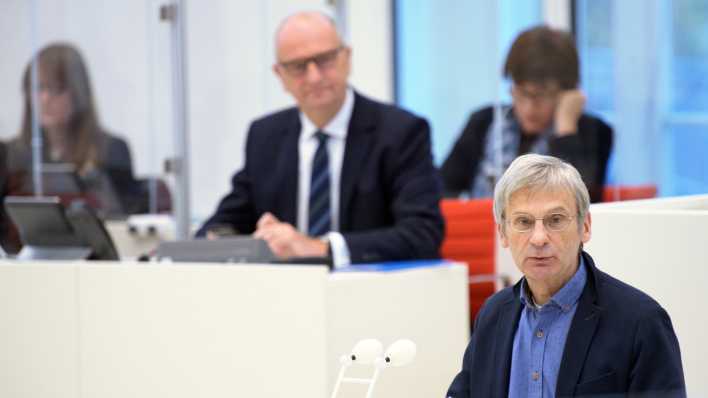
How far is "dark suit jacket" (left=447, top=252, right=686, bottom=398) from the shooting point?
2066mm

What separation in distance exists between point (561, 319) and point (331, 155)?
2257 mm

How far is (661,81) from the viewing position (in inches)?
238

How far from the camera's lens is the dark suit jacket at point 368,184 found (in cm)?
414

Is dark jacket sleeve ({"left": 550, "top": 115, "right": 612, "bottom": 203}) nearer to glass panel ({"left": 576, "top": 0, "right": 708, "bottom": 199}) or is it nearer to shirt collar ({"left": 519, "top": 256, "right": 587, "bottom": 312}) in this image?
glass panel ({"left": 576, "top": 0, "right": 708, "bottom": 199})

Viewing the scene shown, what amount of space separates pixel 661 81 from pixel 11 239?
3199 millimetres

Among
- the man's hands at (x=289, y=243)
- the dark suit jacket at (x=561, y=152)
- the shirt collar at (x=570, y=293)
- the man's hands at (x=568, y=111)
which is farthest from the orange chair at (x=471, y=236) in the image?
the shirt collar at (x=570, y=293)

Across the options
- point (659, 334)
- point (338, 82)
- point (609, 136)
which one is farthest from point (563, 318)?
point (609, 136)

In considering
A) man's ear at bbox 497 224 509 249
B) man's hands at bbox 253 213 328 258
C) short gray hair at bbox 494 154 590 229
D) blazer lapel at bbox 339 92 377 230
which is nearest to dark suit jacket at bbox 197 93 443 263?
blazer lapel at bbox 339 92 377 230

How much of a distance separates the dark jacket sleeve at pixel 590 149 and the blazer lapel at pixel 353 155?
1648 mm

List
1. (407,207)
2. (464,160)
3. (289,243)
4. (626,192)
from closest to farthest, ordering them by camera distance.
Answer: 1. (289,243)
2. (407,207)
3. (626,192)
4. (464,160)

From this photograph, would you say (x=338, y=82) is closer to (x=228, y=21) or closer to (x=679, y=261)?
(x=679, y=261)

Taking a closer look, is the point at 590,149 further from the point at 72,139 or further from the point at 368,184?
the point at 72,139

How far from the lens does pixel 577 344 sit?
2.15 meters

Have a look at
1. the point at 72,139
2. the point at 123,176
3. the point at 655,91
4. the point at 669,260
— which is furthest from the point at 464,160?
the point at 669,260
